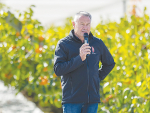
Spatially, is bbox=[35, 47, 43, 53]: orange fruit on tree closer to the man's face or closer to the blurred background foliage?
the blurred background foliage

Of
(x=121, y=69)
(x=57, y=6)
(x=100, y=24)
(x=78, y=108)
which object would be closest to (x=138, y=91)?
(x=121, y=69)

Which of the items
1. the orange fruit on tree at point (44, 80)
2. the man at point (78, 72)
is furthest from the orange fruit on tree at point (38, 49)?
the man at point (78, 72)

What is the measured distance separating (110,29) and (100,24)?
373mm

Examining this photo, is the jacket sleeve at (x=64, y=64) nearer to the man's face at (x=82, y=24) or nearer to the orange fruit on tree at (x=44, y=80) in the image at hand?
the man's face at (x=82, y=24)

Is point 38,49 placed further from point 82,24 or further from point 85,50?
point 85,50

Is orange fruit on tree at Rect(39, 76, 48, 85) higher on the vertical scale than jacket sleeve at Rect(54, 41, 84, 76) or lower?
higher

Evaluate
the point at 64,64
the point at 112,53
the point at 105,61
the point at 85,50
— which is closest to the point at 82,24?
the point at 85,50

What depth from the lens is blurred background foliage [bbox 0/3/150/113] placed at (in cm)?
326

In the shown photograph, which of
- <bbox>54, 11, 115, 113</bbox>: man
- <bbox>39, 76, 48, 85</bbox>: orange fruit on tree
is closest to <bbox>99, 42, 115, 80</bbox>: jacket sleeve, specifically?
<bbox>54, 11, 115, 113</bbox>: man

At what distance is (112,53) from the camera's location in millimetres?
3756

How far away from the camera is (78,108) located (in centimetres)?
235

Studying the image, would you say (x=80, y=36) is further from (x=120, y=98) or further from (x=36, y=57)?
(x=36, y=57)

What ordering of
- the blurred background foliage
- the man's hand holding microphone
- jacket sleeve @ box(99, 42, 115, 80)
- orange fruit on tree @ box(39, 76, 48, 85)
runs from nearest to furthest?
the man's hand holding microphone < jacket sleeve @ box(99, 42, 115, 80) < the blurred background foliage < orange fruit on tree @ box(39, 76, 48, 85)

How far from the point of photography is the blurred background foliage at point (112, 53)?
128 inches
